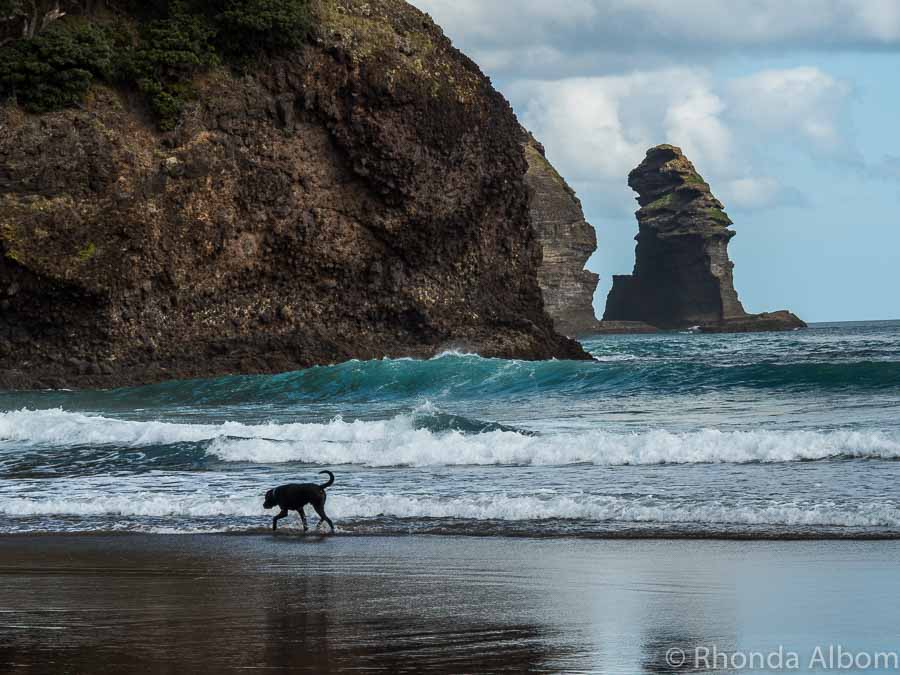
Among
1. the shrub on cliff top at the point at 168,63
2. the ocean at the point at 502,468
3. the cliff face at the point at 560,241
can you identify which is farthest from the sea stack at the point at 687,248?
the ocean at the point at 502,468

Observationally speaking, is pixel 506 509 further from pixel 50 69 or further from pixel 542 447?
pixel 50 69

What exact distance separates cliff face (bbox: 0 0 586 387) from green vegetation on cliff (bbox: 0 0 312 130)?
615 mm

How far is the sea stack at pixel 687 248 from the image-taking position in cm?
12412

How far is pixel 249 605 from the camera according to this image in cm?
645

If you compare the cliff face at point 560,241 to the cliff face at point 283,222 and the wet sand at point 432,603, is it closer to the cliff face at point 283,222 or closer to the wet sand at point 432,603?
the cliff face at point 283,222

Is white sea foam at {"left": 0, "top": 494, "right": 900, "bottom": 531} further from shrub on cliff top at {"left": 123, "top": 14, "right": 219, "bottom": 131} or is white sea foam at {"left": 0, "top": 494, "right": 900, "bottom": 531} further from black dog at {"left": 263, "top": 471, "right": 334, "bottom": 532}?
shrub on cliff top at {"left": 123, "top": 14, "right": 219, "bottom": 131}

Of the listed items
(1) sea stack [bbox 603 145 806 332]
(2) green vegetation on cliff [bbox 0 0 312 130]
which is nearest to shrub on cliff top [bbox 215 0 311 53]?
(2) green vegetation on cliff [bbox 0 0 312 130]

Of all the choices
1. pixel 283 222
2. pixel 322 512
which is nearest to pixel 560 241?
pixel 283 222

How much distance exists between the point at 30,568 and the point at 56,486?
4828 millimetres

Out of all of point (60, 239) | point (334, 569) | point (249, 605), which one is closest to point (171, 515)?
point (334, 569)

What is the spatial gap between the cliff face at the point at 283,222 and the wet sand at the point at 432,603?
75.2ft

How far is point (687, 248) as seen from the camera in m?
126

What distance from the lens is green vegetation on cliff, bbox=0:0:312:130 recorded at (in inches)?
1209

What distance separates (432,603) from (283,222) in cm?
2827
